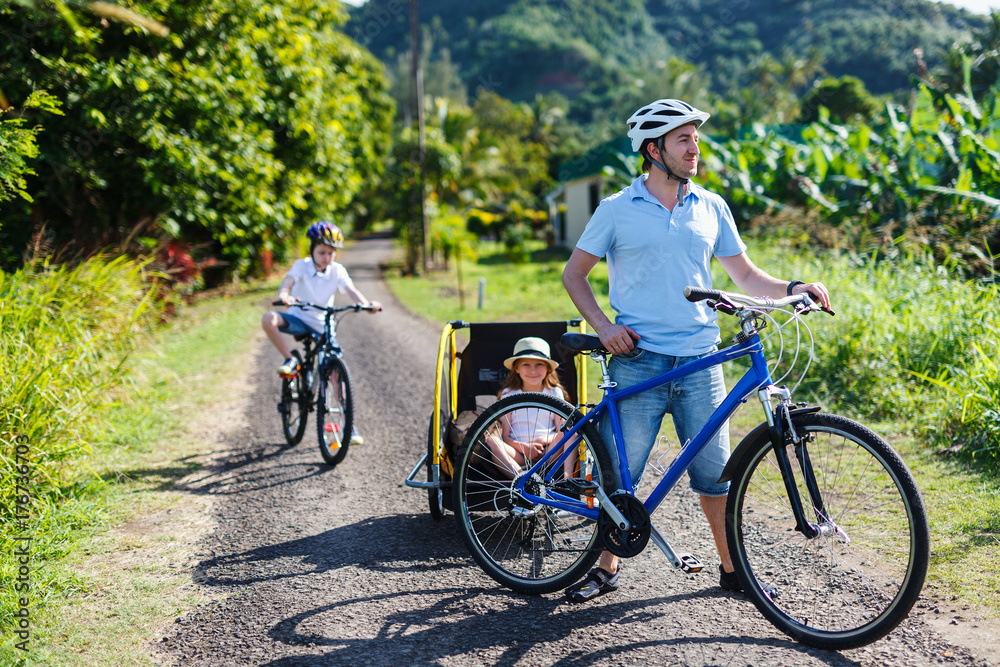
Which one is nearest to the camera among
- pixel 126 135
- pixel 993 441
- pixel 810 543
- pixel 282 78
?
pixel 810 543

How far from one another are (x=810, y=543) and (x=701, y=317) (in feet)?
3.39

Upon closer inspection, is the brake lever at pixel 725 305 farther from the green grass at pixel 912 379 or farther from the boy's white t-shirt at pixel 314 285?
the boy's white t-shirt at pixel 314 285

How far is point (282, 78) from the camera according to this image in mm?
14773

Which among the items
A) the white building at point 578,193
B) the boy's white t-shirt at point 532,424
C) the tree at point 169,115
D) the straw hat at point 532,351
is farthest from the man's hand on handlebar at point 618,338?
the white building at point 578,193

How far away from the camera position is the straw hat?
4.02 meters

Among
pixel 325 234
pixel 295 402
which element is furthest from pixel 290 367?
pixel 325 234

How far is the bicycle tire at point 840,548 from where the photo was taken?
2570 millimetres

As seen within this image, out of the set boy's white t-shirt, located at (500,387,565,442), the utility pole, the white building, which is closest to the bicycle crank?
boy's white t-shirt, located at (500,387,565,442)

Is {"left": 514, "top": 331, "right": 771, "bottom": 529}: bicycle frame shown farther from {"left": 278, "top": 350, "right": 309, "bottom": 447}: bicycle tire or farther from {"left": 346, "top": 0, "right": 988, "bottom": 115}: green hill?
{"left": 346, "top": 0, "right": 988, "bottom": 115}: green hill

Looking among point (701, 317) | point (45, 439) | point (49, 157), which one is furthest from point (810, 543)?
point (49, 157)

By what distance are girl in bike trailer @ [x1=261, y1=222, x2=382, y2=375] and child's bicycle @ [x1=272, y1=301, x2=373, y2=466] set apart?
0.09 m

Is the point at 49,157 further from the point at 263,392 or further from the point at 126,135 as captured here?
the point at 263,392

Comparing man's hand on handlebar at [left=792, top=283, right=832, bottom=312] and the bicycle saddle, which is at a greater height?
man's hand on handlebar at [left=792, top=283, right=832, bottom=312]

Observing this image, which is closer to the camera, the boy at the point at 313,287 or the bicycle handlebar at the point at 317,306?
the bicycle handlebar at the point at 317,306
